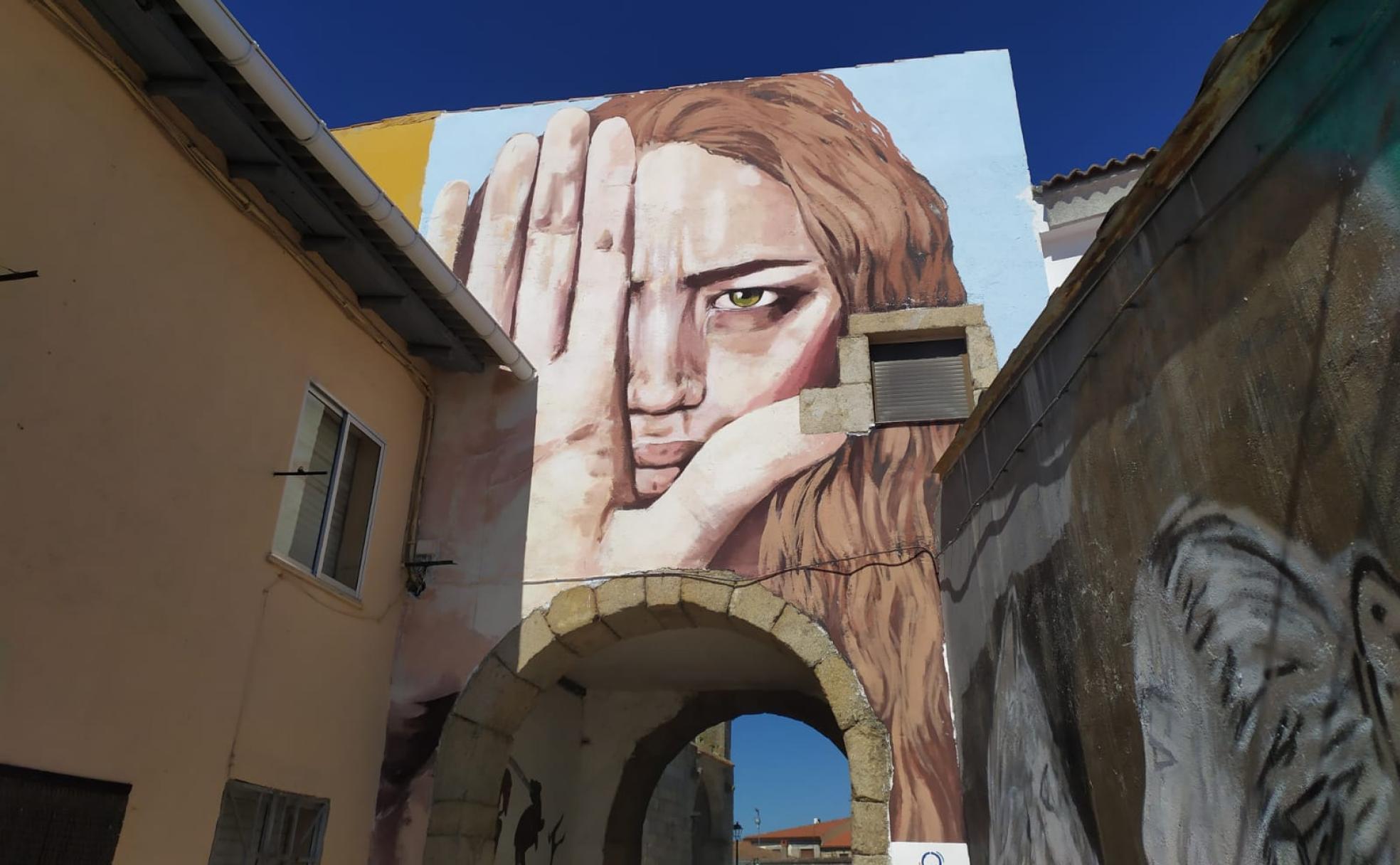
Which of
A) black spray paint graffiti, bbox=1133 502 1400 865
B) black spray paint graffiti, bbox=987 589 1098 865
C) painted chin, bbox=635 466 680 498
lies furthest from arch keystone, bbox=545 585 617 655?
black spray paint graffiti, bbox=1133 502 1400 865

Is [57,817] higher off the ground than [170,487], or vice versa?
[170,487]

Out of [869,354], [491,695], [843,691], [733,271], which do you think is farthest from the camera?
[733,271]

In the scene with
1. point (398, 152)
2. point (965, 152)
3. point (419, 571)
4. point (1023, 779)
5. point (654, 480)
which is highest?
point (398, 152)

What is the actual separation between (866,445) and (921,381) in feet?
1.79

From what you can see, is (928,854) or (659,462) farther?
(659,462)

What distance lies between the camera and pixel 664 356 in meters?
5.80

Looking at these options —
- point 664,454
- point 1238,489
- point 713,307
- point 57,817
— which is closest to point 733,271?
point 713,307

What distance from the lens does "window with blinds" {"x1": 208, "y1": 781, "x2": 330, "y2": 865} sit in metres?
3.98

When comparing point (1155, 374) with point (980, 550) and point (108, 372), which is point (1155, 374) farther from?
point (108, 372)

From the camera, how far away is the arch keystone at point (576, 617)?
5.15 m

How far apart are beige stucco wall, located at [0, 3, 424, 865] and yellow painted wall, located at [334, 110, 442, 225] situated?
2.16m

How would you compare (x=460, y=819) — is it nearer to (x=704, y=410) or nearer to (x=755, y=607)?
(x=755, y=607)

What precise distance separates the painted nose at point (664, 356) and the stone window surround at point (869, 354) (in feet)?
2.26

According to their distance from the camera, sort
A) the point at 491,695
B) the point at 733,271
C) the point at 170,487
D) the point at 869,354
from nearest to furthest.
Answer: the point at 170,487 < the point at 491,695 < the point at 869,354 < the point at 733,271
